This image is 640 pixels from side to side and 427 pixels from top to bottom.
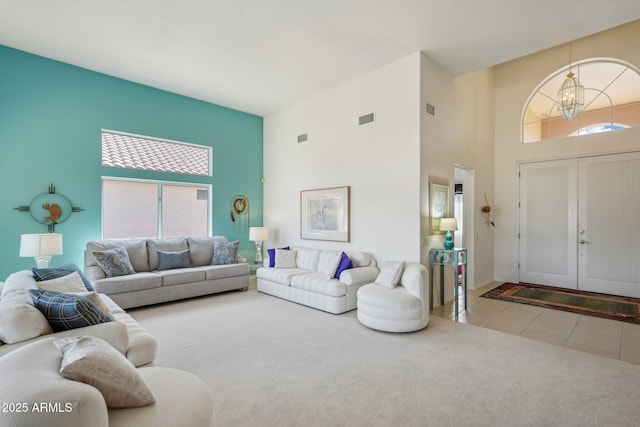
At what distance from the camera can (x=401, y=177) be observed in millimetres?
4531

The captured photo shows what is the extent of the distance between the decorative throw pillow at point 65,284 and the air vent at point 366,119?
434 centimetres

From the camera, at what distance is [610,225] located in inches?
209

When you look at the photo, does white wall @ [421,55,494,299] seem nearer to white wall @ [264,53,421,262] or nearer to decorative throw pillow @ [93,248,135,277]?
white wall @ [264,53,421,262]

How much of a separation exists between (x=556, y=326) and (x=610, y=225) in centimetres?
284

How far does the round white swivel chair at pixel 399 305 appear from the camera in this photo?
137 inches

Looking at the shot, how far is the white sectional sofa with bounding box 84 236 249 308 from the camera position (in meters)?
4.36

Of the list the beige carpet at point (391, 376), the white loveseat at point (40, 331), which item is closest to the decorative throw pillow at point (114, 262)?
the beige carpet at point (391, 376)

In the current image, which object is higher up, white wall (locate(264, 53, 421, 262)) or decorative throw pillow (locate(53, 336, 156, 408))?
white wall (locate(264, 53, 421, 262))

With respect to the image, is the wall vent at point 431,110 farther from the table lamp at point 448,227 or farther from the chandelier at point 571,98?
the chandelier at point 571,98

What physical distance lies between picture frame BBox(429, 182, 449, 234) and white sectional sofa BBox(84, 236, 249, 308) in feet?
11.0

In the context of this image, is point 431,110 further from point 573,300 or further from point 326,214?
point 573,300

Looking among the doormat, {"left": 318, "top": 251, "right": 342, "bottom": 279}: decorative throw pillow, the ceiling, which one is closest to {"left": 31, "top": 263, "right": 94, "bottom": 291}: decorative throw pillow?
the ceiling

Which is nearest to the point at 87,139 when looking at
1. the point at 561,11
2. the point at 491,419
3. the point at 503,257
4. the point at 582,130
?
the point at 491,419

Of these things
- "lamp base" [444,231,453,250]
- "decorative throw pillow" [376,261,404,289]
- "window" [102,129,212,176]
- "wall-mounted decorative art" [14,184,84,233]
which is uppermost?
"window" [102,129,212,176]
